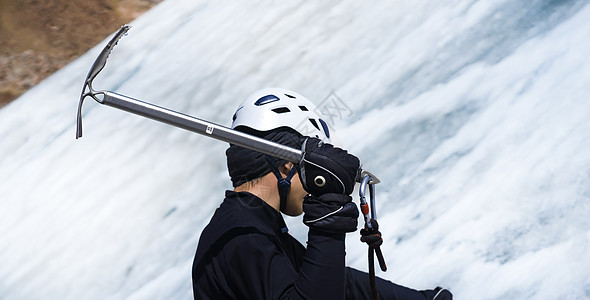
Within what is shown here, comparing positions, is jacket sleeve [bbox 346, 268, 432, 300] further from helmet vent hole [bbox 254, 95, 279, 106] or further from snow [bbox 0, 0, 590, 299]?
helmet vent hole [bbox 254, 95, 279, 106]

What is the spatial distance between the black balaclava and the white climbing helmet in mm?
27

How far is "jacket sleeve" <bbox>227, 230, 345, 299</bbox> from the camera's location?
1.50 m

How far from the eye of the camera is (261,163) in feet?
5.87

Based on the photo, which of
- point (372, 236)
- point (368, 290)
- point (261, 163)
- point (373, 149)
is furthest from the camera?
point (373, 149)

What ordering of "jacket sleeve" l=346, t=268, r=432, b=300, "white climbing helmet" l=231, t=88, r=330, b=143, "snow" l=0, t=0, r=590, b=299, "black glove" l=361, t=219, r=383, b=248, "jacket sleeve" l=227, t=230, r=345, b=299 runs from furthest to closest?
"snow" l=0, t=0, r=590, b=299 < "jacket sleeve" l=346, t=268, r=432, b=300 < "white climbing helmet" l=231, t=88, r=330, b=143 < "black glove" l=361, t=219, r=383, b=248 < "jacket sleeve" l=227, t=230, r=345, b=299

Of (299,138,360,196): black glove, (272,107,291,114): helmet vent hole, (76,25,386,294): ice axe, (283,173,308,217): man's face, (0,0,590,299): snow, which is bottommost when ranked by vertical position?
(0,0,590,299): snow

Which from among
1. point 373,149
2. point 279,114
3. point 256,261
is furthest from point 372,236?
point 373,149

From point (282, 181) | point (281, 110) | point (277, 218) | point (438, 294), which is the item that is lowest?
point (438, 294)

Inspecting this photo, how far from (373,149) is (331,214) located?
1.63 metres

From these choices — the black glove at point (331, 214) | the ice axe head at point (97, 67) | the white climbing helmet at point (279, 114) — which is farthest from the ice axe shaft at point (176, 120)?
the white climbing helmet at point (279, 114)

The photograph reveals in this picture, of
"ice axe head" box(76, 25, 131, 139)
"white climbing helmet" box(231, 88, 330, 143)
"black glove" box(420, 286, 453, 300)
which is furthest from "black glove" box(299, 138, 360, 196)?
"black glove" box(420, 286, 453, 300)

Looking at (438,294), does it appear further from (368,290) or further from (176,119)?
(176,119)

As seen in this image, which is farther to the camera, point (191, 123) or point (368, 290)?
point (368, 290)

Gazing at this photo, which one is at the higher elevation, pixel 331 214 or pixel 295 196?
pixel 331 214
